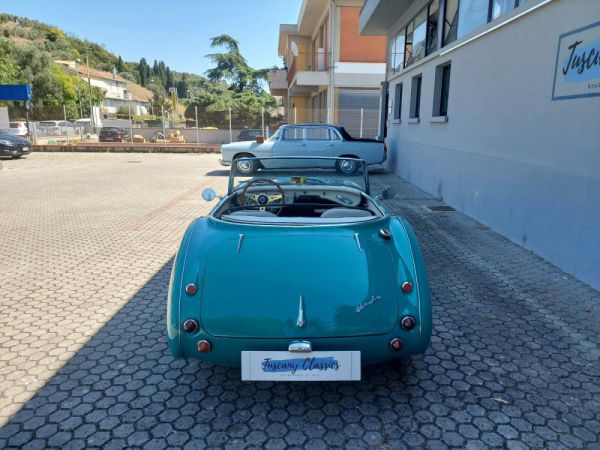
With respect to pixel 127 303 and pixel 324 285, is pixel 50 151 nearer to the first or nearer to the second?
pixel 127 303

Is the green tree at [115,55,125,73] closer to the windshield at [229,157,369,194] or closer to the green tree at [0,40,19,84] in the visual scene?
the green tree at [0,40,19,84]

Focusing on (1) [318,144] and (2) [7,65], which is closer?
(1) [318,144]

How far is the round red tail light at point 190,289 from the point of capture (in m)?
2.35

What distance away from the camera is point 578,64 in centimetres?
445

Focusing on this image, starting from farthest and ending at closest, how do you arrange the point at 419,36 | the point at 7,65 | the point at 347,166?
the point at 7,65, the point at 419,36, the point at 347,166

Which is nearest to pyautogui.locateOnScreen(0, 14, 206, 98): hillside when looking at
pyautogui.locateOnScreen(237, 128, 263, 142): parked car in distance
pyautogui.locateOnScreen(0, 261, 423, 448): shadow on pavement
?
pyautogui.locateOnScreen(237, 128, 263, 142): parked car in distance

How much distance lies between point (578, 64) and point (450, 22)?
476 cm

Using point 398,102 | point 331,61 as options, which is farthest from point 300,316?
point 331,61

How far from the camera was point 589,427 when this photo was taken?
228 cm

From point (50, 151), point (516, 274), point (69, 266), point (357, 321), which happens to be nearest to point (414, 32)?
point (516, 274)

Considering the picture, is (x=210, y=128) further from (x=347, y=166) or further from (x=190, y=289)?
(x=190, y=289)

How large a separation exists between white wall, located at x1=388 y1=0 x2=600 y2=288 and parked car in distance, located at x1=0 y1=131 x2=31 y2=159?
57.3 ft

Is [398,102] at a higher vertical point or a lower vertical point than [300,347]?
higher

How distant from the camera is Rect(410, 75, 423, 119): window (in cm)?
1102
